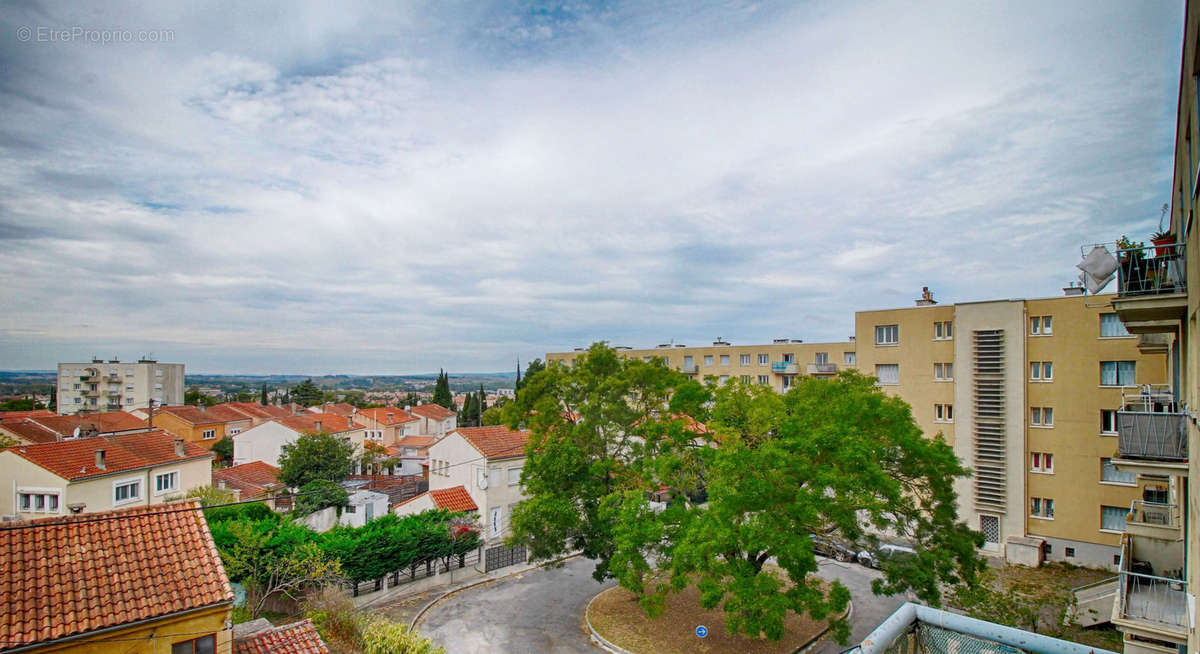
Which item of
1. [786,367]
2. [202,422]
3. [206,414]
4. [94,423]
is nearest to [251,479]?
[94,423]

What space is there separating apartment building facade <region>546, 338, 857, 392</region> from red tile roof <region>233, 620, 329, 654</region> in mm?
32349

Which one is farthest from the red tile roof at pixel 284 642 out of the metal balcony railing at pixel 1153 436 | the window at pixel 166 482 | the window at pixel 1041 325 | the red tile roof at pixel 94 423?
the window at pixel 1041 325

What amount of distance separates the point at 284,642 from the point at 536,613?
32.3ft

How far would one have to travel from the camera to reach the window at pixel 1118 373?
25750mm

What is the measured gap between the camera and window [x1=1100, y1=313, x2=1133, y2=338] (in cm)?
2579

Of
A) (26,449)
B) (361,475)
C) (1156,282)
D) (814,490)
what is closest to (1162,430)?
(1156,282)

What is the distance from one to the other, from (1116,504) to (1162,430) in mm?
20698

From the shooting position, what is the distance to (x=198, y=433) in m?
54.2

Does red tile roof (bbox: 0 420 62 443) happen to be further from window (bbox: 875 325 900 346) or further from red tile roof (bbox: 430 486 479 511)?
window (bbox: 875 325 900 346)

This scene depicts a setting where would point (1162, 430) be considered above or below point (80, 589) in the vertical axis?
above

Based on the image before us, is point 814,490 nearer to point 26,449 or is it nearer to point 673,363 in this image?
point 26,449

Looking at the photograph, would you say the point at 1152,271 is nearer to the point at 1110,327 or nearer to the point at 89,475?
the point at 1110,327

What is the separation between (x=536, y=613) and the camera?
69.4ft

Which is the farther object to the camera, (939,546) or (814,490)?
(939,546)
